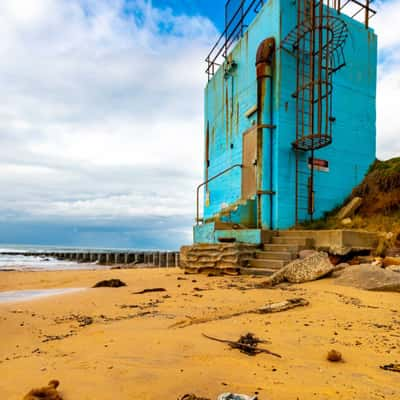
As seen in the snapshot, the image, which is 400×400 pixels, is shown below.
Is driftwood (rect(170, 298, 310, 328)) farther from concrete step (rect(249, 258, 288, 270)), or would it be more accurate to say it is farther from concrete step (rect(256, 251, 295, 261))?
concrete step (rect(256, 251, 295, 261))

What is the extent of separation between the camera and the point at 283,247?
744cm

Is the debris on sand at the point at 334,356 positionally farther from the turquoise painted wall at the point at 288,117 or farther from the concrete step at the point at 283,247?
the turquoise painted wall at the point at 288,117

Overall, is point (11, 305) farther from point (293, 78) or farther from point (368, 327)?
point (293, 78)

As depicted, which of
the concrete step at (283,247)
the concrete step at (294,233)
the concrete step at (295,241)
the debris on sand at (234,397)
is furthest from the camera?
the concrete step at (294,233)

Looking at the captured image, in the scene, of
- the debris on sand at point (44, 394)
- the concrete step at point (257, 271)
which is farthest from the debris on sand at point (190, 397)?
the concrete step at point (257, 271)

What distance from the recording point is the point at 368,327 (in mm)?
2809

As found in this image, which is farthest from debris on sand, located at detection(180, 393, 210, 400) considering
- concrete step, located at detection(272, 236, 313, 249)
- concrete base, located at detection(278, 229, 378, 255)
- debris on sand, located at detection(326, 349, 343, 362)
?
concrete step, located at detection(272, 236, 313, 249)

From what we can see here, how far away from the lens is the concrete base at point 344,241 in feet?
22.2

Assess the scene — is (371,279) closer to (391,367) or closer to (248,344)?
(391,367)

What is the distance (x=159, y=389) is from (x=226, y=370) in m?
0.41

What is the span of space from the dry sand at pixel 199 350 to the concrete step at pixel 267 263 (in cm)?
259

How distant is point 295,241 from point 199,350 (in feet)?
19.3

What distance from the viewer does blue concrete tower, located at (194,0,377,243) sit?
9258 millimetres

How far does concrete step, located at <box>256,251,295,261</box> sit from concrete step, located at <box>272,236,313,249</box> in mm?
490
